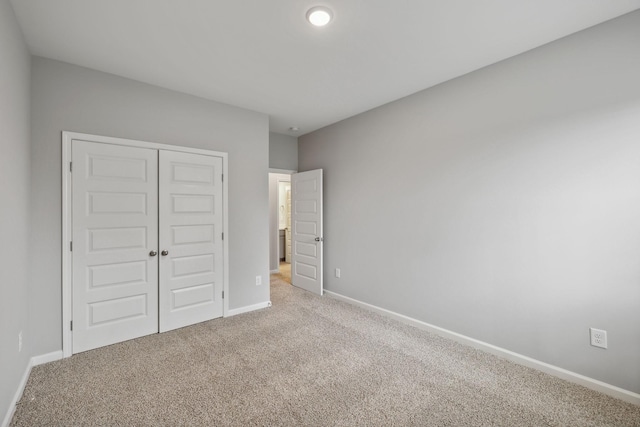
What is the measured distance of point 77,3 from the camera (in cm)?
188

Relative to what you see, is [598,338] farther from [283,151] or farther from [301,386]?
[283,151]

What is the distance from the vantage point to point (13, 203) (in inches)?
76.0

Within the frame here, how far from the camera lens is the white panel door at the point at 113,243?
2648 millimetres

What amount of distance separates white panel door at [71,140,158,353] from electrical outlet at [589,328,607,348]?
3916 mm

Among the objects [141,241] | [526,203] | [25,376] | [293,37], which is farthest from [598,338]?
[25,376]

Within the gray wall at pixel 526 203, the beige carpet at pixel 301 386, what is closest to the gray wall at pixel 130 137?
the beige carpet at pixel 301 386

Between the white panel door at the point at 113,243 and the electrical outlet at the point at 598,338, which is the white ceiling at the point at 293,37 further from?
the electrical outlet at the point at 598,338

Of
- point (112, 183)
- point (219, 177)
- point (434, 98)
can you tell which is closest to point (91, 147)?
point (112, 183)

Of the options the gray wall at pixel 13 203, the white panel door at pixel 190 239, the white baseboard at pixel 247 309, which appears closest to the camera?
the gray wall at pixel 13 203

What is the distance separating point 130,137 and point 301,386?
2869 millimetres

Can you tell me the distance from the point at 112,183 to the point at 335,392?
278 cm

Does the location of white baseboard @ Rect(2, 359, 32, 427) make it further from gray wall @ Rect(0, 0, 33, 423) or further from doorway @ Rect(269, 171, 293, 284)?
doorway @ Rect(269, 171, 293, 284)

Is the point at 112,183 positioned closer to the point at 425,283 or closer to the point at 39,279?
the point at 39,279

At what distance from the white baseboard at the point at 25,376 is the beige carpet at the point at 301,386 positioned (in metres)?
0.05
